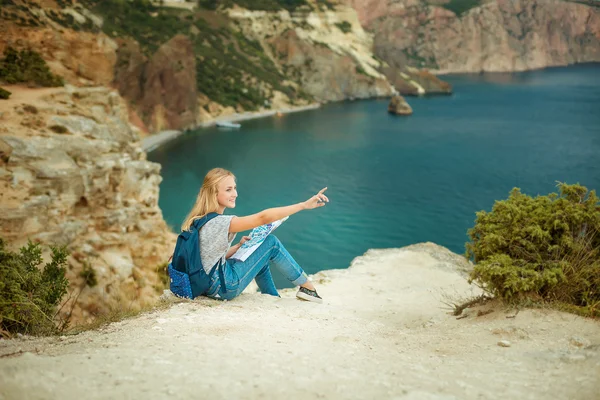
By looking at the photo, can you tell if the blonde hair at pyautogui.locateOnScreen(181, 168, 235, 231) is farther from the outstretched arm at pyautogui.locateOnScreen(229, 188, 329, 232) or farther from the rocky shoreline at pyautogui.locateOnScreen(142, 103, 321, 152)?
the rocky shoreline at pyautogui.locateOnScreen(142, 103, 321, 152)

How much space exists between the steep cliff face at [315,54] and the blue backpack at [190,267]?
79.6 meters

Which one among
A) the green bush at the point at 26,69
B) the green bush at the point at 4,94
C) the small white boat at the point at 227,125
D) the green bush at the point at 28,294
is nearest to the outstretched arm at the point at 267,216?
the green bush at the point at 28,294

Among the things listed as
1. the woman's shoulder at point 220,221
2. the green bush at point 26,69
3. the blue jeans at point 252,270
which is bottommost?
the blue jeans at point 252,270

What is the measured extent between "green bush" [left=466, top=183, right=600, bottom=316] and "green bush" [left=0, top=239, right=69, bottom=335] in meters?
5.49

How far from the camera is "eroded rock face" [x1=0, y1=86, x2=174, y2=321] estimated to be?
14.2 m

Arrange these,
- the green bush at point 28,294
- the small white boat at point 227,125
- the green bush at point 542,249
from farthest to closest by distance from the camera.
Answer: the small white boat at point 227,125 < the green bush at point 542,249 < the green bush at point 28,294

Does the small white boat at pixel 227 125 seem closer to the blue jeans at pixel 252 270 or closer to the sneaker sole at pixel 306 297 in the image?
the sneaker sole at pixel 306 297

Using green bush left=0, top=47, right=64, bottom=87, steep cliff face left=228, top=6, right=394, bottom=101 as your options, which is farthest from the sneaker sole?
steep cliff face left=228, top=6, right=394, bottom=101

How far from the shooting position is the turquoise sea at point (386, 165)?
29.9 meters

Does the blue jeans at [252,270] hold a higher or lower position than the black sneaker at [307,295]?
higher

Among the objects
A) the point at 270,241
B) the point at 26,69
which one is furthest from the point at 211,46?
the point at 270,241

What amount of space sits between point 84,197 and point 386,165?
1204 inches

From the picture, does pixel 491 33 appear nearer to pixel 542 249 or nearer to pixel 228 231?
pixel 542 249

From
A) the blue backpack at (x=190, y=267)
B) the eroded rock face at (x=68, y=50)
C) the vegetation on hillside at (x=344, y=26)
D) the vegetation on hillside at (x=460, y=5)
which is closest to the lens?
the blue backpack at (x=190, y=267)
